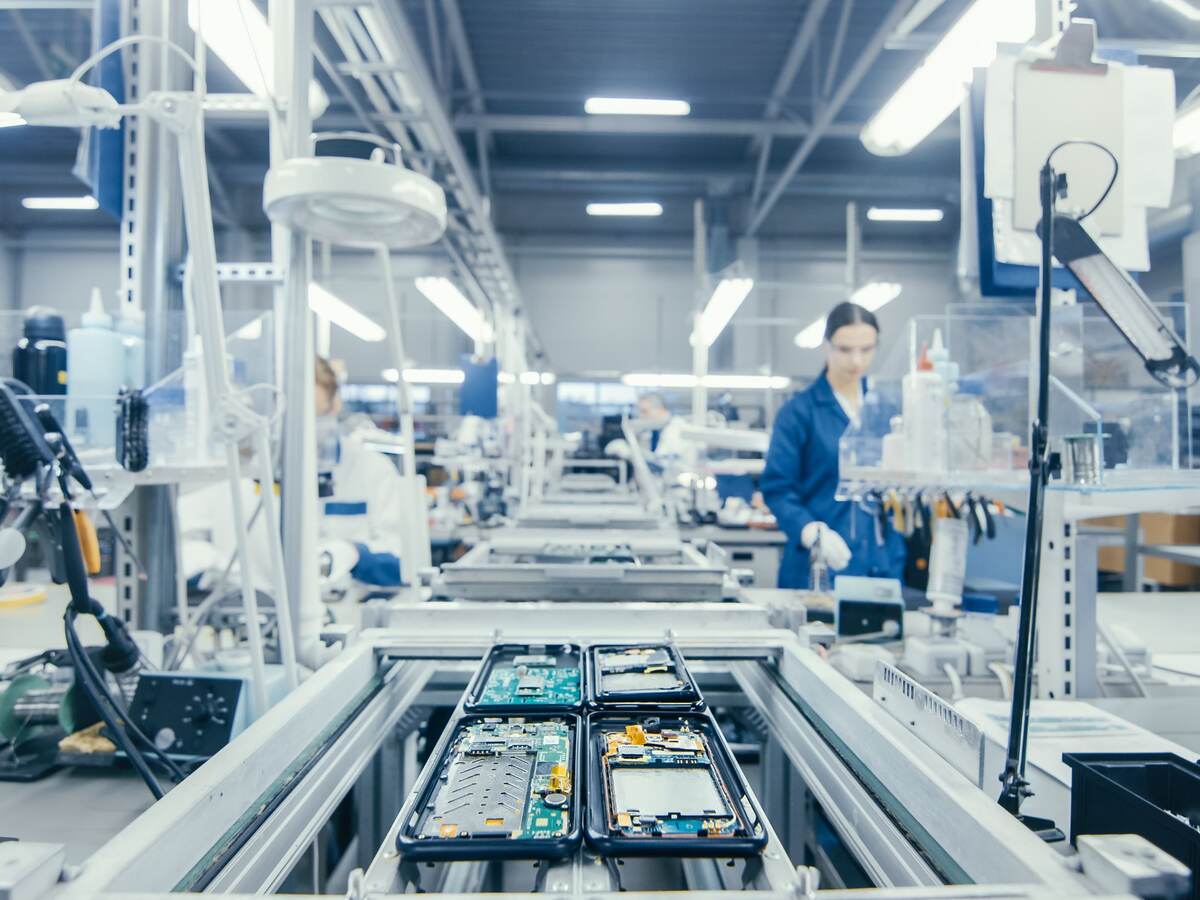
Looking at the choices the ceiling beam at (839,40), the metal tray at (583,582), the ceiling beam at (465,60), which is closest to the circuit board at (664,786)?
the metal tray at (583,582)

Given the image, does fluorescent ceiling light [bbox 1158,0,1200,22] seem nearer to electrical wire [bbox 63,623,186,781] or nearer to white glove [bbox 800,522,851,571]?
white glove [bbox 800,522,851,571]

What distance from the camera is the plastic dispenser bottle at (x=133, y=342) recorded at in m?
1.30

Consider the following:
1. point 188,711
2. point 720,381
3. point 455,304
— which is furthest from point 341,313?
point 188,711

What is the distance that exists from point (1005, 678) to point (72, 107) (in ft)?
5.34

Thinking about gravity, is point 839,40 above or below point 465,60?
below

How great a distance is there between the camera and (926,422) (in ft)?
5.21

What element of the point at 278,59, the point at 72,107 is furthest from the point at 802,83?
the point at 72,107

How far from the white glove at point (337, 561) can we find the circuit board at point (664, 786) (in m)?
1.75

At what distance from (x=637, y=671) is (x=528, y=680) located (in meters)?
0.15

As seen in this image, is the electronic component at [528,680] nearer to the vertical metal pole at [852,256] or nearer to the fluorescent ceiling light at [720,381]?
the vertical metal pole at [852,256]

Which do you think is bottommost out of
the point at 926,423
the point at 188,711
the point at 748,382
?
the point at 188,711

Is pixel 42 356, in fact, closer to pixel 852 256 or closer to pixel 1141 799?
pixel 1141 799

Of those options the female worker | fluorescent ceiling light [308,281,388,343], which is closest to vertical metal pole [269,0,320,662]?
the female worker

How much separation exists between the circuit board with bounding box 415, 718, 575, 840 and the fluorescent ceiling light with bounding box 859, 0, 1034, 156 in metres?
1.58
